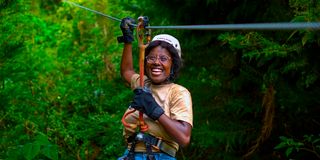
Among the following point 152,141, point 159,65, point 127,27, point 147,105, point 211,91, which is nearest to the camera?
point 147,105

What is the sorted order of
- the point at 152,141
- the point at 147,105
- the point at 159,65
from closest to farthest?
1. the point at 147,105
2. the point at 152,141
3. the point at 159,65

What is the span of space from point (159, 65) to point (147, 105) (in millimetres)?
424

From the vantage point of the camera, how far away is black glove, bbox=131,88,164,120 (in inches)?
123

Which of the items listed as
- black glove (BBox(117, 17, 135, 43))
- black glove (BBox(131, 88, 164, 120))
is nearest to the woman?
black glove (BBox(131, 88, 164, 120))

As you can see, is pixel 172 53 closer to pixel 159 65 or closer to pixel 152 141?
pixel 159 65

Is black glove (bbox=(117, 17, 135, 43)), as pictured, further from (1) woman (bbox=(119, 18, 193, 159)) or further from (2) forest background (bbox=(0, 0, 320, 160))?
(2) forest background (bbox=(0, 0, 320, 160))

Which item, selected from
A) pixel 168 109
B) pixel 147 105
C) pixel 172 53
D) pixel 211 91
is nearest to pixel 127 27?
pixel 172 53

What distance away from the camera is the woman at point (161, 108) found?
3.15 metres

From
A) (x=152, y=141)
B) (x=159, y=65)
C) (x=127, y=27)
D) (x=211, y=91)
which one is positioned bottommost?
(x=211, y=91)

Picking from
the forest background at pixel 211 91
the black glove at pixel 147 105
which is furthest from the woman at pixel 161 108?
the forest background at pixel 211 91

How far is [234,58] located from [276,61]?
1110 mm

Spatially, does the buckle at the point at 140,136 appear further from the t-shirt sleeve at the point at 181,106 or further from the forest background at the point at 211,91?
the forest background at the point at 211,91

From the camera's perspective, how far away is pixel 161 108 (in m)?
3.15

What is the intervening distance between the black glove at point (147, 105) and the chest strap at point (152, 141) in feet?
0.58
